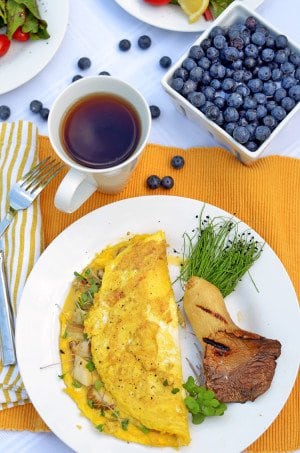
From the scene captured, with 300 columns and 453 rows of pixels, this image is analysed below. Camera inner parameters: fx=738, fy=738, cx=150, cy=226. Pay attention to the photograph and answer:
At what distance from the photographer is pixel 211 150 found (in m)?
1.65

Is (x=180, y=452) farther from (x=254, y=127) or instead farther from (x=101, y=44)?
(x=101, y=44)

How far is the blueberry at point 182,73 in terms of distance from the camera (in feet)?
5.12

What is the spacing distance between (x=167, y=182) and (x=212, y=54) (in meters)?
0.29

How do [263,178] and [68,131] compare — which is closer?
[68,131]

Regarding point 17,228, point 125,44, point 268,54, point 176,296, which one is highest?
point 268,54

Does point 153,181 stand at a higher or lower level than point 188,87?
lower

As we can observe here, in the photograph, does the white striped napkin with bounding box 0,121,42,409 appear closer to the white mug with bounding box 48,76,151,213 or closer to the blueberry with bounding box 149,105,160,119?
the white mug with bounding box 48,76,151,213

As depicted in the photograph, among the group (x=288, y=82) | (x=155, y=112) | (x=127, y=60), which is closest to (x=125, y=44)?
(x=127, y=60)

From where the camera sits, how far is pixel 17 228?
1.59m

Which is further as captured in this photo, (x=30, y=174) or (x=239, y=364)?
(x=30, y=174)

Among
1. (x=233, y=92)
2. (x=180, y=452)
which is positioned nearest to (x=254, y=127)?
(x=233, y=92)

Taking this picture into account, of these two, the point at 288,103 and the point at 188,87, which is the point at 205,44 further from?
the point at 288,103

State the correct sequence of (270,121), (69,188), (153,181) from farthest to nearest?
(153,181)
(270,121)
(69,188)

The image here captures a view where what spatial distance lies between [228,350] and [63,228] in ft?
1.50
